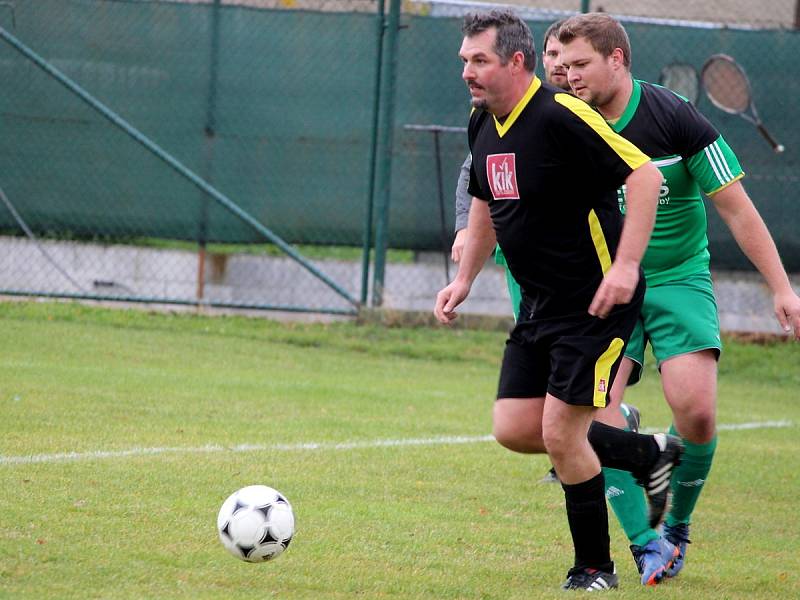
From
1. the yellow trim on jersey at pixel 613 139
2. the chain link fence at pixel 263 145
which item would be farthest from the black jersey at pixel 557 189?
the chain link fence at pixel 263 145

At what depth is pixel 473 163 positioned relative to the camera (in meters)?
4.53

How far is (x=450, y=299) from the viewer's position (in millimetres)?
4832

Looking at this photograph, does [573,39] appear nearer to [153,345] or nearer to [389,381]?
[389,381]

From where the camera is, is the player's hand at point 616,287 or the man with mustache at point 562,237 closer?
the player's hand at point 616,287

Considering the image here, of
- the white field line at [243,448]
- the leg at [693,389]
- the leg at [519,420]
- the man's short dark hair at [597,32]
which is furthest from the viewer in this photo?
the white field line at [243,448]

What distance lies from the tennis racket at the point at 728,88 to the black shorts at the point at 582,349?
7660mm

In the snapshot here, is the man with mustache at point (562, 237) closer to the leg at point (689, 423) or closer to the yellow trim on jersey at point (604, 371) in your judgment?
the yellow trim on jersey at point (604, 371)

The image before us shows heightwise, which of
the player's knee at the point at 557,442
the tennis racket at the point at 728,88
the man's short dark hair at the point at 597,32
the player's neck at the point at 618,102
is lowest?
the player's knee at the point at 557,442

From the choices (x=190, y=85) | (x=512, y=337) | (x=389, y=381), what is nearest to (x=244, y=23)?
(x=190, y=85)

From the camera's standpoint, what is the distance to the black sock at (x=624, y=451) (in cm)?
469

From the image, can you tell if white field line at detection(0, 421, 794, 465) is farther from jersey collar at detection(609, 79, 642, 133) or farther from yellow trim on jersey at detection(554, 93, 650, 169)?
yellow trim on jersey at detection(554, 93, 650, 169)

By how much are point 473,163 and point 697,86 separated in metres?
7.78

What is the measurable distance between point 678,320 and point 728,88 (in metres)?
7.18

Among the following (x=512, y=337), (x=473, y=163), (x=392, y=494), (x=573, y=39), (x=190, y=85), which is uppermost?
(x=190, y=85)
